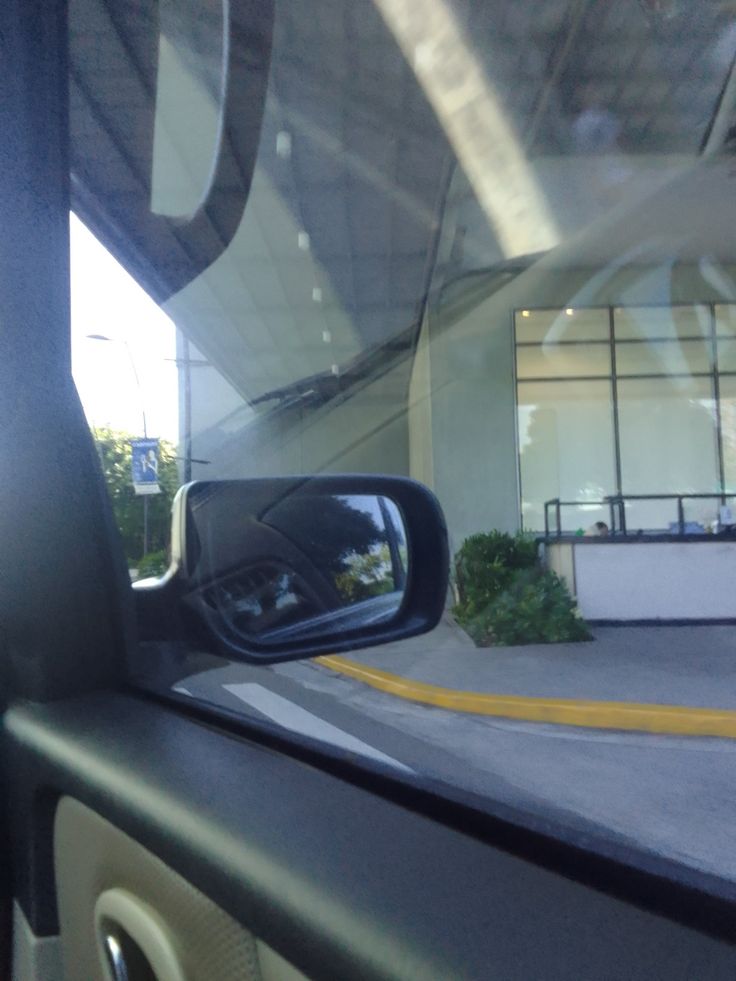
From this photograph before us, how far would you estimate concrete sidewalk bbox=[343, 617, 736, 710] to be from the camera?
246cm

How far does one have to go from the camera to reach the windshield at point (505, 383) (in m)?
2.28

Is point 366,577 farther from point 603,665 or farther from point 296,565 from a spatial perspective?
point 603,665

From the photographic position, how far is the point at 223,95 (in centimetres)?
324

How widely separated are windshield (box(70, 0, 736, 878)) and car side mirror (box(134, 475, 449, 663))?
0.08 feet

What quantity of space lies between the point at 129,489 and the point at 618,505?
1221 millimetres

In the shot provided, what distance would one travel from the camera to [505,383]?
266 centimetres

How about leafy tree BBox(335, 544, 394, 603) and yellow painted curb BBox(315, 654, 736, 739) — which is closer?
leafy tree BBox(335, 544, 394, 603)

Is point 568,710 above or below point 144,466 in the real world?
below

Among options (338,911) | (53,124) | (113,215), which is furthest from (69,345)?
(338,911)

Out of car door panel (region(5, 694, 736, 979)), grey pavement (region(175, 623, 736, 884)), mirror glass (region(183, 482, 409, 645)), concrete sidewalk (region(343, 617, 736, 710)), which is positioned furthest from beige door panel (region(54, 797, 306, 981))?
concrete sidewalk (region(343, 617, 736, 710))

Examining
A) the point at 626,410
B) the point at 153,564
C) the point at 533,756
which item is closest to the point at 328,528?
the point at 153,564

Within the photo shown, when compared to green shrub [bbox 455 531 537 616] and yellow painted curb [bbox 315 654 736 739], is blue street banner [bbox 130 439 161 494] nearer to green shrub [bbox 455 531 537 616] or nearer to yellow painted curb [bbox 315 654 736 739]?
yellow painted curb [bbox 315 654 736 739]

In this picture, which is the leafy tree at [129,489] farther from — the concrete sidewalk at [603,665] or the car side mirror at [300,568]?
the concrete sidewalk at [603,665]

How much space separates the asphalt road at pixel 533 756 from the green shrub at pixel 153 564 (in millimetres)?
243
